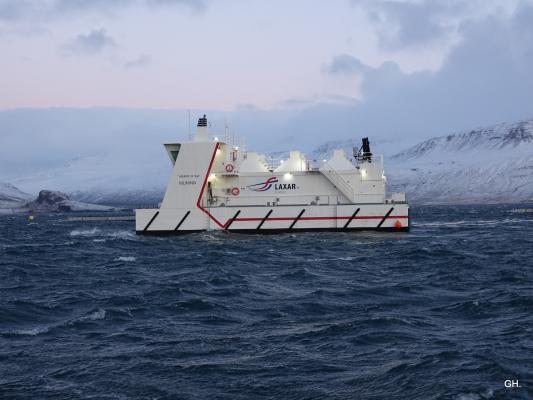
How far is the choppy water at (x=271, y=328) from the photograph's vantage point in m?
13.2

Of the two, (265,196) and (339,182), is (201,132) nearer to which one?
(265,196)

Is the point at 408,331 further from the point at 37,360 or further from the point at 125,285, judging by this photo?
the point at 125,285

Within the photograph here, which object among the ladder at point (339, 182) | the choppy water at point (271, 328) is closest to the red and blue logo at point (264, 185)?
the ladder at point (339, 182)

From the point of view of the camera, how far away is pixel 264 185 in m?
50.2

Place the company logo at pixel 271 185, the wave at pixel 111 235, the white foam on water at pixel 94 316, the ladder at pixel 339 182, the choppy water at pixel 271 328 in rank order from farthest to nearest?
the wave at pixel 111 235
the company logo at pixel 271 185
the ladder at pixel 339 182
the white foam on water at pixel 94 316
the choppy water at pixel 271 328

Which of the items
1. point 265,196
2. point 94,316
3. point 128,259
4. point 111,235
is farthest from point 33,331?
point 111,235

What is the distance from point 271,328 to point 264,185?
1280 inches

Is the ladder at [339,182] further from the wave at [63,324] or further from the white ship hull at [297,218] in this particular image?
the wave at [63,324]

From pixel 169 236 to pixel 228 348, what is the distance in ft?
111

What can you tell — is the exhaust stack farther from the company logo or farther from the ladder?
the ladder

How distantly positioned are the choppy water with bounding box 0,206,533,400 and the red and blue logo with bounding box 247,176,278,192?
15.9m

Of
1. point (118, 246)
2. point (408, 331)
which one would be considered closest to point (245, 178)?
point (118, 246)

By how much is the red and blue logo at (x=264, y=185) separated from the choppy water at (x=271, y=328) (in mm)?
15908

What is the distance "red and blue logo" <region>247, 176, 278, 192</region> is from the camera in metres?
50.1
